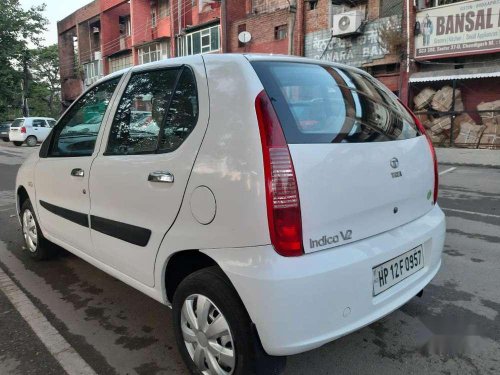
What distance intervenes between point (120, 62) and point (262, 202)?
42.9 m

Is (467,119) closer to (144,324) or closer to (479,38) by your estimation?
(479,38)

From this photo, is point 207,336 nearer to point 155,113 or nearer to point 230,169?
point 230,169

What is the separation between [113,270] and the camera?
2.98m

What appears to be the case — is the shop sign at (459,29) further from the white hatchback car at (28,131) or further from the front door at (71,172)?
the white hatchback car at (28,131)

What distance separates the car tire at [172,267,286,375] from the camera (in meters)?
2.07

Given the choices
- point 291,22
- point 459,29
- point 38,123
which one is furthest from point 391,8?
point 38,123

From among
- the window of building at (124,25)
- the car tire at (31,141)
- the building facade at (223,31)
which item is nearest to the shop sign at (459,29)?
the building facade at (223,31)

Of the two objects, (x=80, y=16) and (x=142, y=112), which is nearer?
(x=142, y=112)

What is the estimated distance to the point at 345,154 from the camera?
2201mm

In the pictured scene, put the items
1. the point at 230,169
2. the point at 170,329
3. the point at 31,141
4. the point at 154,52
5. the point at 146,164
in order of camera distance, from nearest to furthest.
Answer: the point at 230,169, the point at 146,164, the point at 170,329, the point at 31,141, the point at 154,52

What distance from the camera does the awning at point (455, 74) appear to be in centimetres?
1597

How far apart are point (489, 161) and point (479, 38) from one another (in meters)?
5.51

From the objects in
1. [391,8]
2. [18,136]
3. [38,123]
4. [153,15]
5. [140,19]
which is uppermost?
[153,15]

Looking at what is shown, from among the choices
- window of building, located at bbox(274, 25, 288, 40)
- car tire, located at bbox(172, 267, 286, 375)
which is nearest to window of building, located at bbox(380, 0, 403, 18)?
window of building, located at bbox(274, 25, 288, 40)
